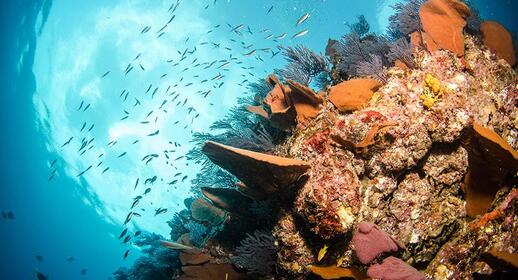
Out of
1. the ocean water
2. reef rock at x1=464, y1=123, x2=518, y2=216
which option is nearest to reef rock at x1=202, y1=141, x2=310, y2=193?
reef rock at x1=464, y1=123, x2=518, y2=216

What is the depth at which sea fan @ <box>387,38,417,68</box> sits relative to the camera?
426 centimetres

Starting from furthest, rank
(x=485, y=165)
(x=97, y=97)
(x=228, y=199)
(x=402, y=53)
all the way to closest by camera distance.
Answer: (x=97, y=97)
(x=228, y=199)
(x=402, y=53)
(x=485, y=165)

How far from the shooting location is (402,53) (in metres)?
4.34

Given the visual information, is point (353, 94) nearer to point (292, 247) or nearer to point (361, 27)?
point (292, 247)

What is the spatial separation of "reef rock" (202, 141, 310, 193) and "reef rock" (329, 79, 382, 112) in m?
1.07

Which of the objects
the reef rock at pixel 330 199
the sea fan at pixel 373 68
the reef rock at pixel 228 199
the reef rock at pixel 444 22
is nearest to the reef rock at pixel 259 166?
the reef rock at pixel 330 199

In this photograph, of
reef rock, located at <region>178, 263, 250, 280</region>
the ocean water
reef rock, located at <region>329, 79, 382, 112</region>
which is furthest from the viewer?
the ocean water

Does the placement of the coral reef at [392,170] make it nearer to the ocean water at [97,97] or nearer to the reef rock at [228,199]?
the reef rock at [228,199]

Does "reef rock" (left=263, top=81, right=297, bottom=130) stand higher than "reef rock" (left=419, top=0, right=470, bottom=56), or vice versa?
"reef rock" (left=419, top=0, right=470, bottom=56)

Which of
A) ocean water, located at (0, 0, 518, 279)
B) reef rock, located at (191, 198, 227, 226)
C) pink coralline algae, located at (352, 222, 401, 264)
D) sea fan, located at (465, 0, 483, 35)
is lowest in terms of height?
pink coralline algae, located at (352, 222, 401, 264)

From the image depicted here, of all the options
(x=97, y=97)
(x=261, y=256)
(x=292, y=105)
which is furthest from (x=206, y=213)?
(x=97, y=97)

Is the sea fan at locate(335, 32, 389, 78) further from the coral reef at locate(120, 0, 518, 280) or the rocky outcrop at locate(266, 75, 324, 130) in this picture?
the rocky outcrop at locate(266, 75, 324, 130)

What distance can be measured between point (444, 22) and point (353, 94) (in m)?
1.87

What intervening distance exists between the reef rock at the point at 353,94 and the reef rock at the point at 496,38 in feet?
8.38
